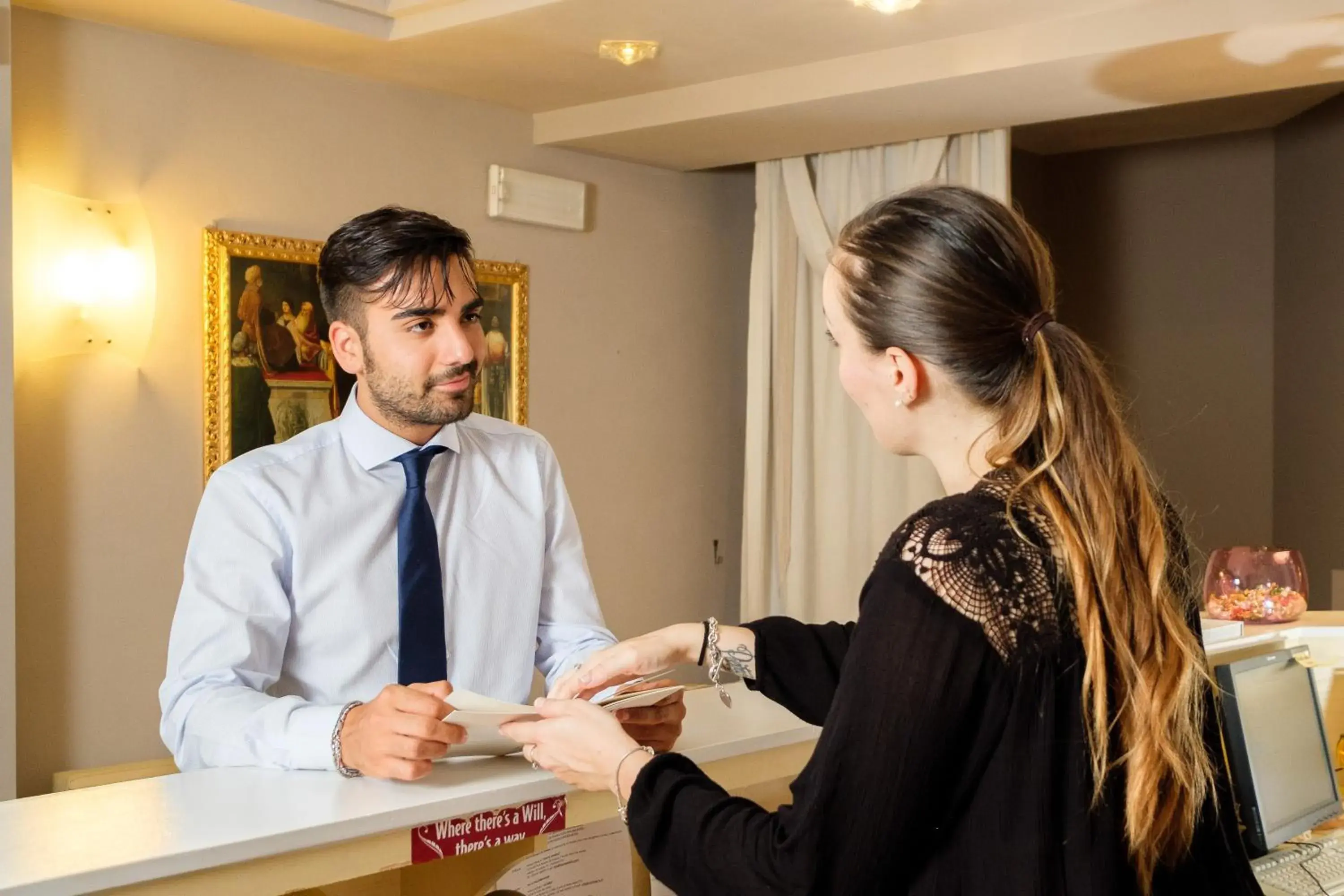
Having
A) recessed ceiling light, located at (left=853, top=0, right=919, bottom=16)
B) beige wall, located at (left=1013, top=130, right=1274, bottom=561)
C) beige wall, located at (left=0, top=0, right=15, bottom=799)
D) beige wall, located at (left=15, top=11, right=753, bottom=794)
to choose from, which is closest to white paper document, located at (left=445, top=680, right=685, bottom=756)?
beige wall, located at (left=0, top=0, right=15, bottom=799)

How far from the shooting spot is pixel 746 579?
17.0ft

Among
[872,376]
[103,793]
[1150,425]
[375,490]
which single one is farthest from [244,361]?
[1150,425]

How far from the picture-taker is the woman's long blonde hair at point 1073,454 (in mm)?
1116

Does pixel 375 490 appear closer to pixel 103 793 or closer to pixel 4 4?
pixel 103 793

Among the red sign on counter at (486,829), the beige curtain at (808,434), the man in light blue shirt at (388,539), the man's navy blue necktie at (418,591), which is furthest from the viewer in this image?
the beige curtain at (808,434)

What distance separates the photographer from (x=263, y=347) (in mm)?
3803

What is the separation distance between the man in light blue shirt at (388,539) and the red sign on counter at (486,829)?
41 cm

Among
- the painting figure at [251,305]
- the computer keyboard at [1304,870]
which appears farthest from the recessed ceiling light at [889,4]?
the computer keyboard at [1304,870]

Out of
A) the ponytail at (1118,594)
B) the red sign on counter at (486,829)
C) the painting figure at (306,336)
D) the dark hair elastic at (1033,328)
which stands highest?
the painting figure at (306,336)

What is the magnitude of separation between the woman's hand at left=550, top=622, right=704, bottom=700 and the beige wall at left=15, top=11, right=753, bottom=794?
229 centimetres

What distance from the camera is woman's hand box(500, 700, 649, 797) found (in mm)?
1294

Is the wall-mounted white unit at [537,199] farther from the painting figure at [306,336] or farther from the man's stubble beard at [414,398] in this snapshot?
the man's stubble beard at [414,398]

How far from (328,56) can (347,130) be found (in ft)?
0.91

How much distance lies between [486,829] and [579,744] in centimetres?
16
